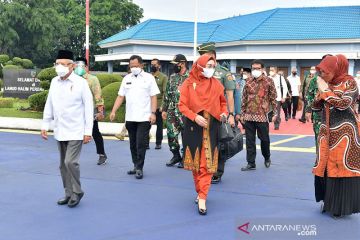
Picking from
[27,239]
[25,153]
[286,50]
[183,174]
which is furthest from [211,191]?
[286,50]

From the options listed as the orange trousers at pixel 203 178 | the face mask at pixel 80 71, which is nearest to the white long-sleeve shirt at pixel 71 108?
the orange trousers at pixel 203 178

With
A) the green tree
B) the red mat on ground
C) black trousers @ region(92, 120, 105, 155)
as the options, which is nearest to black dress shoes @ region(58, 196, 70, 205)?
black trousers @ region(92, 120, 105, 155)

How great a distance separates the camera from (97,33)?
47.0 m

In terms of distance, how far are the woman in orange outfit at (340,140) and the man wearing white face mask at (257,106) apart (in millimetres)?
2283

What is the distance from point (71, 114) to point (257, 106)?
3086mm

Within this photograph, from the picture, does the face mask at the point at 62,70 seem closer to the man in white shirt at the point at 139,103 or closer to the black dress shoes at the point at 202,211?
the man in white shirt at the point at 139,103

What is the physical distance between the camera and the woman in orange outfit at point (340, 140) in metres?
4.65

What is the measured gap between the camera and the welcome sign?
1694 cm

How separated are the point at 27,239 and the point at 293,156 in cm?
554

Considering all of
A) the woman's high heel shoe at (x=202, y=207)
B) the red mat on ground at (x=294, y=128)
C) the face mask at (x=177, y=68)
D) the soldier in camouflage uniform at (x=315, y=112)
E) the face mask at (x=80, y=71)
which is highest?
the face mask at (x=177, y=68)

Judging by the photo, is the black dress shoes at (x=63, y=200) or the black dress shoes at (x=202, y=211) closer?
the black dress shoes at (x=202, y=211)

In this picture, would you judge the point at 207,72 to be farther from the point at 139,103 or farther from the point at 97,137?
the point at 97,137

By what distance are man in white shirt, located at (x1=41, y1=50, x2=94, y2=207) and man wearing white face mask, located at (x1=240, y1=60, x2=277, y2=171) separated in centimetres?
284

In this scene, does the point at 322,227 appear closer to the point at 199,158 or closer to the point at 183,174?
the point at 199,158
